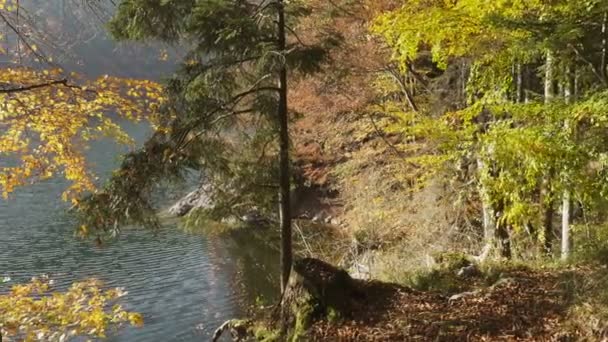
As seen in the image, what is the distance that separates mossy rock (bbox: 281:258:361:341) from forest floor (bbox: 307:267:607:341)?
0.39ft

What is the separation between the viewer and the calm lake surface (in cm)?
1537

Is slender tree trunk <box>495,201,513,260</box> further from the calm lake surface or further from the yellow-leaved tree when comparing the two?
the yellow-leaved tree

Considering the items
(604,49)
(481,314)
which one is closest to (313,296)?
(481,314)

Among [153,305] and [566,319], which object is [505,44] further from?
[153,305]

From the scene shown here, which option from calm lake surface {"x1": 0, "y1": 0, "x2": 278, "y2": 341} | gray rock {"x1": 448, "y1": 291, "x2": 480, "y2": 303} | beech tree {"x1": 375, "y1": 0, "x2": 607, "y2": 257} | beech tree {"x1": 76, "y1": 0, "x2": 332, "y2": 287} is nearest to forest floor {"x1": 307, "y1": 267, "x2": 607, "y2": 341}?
gray rock {"x1": 448, "y1": 291, "x2": 480, "y2": 303}

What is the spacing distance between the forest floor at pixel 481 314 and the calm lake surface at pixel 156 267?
7.02 metres

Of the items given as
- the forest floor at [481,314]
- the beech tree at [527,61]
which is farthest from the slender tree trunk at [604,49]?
the forest floor at [481,314]

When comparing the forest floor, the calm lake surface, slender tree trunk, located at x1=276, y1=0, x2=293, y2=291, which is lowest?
the calm lake surface

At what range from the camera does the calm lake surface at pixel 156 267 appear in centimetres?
1537

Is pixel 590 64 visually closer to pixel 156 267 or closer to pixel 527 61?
pixel 527 61

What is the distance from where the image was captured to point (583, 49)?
7.96 m

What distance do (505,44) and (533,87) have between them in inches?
255

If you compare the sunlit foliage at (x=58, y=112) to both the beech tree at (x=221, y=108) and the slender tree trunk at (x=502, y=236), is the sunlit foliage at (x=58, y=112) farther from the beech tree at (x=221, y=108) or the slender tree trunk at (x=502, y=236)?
the slender tree trunk at (x=502, y=236)

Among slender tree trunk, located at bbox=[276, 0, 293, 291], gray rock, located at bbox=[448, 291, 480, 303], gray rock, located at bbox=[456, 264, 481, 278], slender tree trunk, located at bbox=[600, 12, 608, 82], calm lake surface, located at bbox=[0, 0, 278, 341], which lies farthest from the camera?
calm lake surface, located at bbox=[0, 0, 278, 341]
